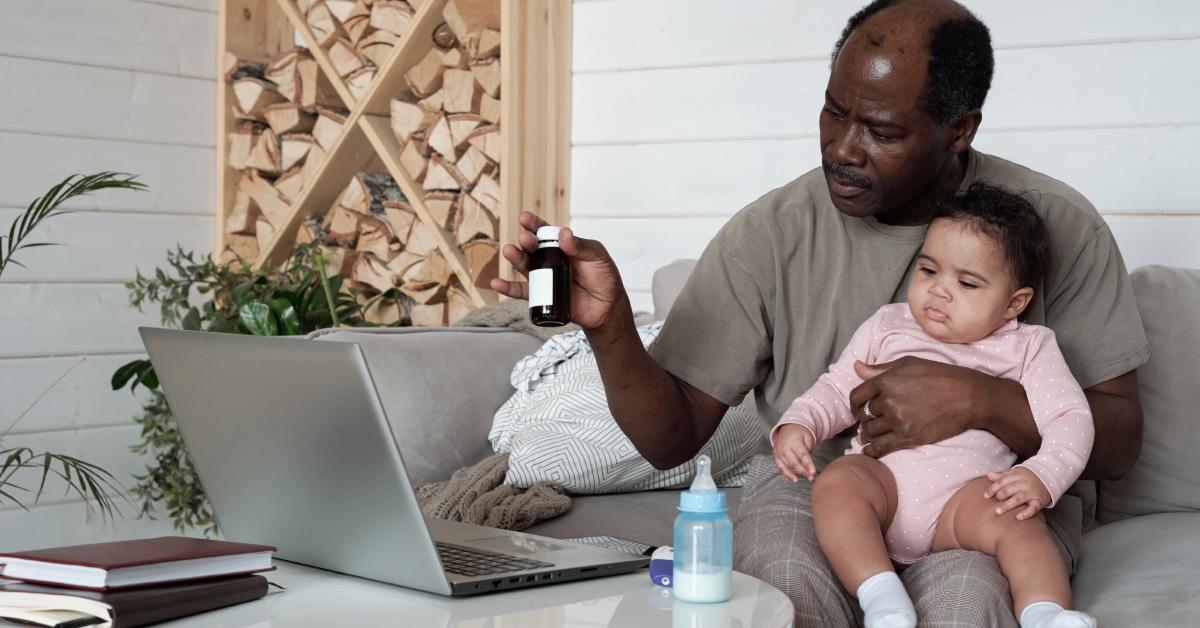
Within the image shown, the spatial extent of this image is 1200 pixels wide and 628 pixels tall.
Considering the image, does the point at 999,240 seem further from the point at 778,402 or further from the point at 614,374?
the point at 614,374

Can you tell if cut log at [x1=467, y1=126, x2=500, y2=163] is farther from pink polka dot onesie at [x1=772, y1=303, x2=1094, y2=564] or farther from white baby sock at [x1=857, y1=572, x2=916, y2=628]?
white baby sock at [x1=857, y1=572, x2=916, y2=628]

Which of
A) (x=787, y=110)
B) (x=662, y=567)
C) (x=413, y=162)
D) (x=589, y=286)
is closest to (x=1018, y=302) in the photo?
(x=589, y=286)

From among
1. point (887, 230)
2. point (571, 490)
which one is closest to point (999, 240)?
point (887, 230)

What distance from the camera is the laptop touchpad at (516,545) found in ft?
4.14

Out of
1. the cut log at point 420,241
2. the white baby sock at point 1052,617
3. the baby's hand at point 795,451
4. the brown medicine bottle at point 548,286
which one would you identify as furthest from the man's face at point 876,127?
the cut log at point 420,241

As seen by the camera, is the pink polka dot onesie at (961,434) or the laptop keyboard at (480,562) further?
the pink polka dot onesie at (961,434)

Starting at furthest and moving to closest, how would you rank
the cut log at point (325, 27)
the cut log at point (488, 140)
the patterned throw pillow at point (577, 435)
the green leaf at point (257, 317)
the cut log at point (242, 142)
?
the cut log at point (242, 142) < the cut log at point (325, 27) < the cut log at point (488, 140) < the green leaf at point (257, 317) < the patterned throw pillow at point (577, 435)

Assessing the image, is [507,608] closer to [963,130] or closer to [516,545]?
[516,545]

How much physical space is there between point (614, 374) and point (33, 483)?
2.08 m

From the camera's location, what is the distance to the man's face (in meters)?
1.57

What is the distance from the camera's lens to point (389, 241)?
3223 mm

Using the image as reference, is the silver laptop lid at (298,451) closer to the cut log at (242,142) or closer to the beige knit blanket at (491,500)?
the beige knit blanket at (491,500)

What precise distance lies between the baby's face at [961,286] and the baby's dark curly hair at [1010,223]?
0.03 feet

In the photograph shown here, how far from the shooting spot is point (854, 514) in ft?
4.49
